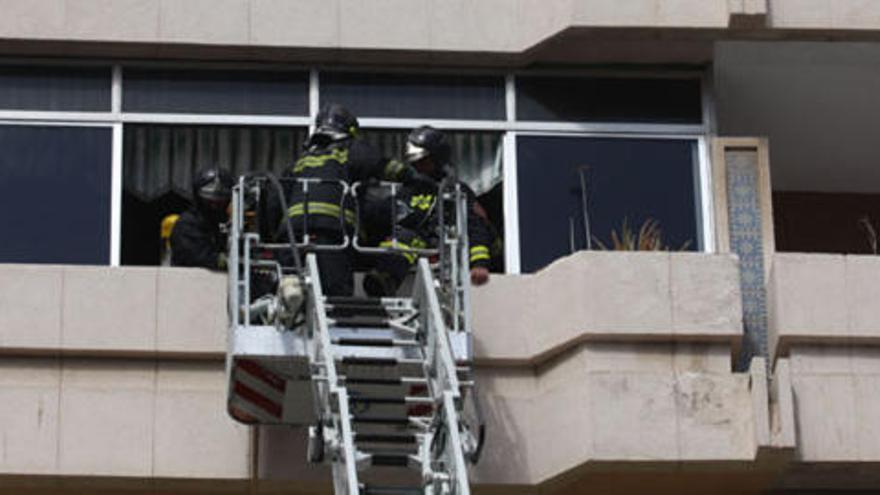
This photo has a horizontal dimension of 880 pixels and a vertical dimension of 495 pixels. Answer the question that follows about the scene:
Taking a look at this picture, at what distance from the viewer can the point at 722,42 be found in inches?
867

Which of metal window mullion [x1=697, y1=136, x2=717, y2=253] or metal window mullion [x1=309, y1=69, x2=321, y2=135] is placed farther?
metal window mullion [x1=309, y1=69, x2=321, y2=135]

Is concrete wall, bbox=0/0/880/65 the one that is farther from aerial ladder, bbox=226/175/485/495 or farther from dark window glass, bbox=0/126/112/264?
aerial ladder, bbox=226/175/485/495

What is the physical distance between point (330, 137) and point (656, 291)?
103 inches

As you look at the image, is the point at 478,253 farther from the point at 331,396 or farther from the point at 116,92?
the point at 116,92

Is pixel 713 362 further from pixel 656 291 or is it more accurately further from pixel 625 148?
pixel 625 148

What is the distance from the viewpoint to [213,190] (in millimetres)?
20781

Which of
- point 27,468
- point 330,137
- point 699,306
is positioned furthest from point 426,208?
point 27,468

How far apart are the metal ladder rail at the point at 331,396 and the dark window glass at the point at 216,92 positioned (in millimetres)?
3741

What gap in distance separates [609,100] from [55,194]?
172 inches

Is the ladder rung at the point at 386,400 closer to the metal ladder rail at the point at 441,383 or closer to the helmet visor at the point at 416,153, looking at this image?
the metal ladder rail at the point at 441,383

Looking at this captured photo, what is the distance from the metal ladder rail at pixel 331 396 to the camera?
17.1 meters

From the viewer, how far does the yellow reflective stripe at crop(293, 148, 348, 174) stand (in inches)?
795

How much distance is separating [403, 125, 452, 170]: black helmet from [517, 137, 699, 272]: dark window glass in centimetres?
109

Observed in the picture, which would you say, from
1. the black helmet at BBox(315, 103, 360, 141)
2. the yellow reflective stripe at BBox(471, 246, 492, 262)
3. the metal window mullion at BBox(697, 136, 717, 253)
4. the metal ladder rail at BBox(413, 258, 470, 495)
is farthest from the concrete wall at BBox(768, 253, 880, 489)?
the black helmet at BBox(315, 103, 360, 141)
